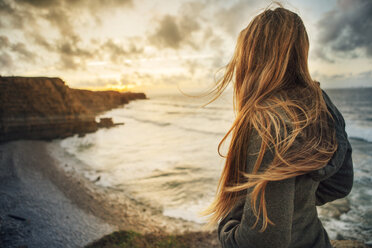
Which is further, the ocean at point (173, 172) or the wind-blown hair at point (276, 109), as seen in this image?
the ocean at point (173, 172)

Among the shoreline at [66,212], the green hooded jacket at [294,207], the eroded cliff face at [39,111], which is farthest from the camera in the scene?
the eroded cliff face at [39,111]

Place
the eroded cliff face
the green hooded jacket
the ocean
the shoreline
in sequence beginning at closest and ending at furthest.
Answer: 1. the green hooded jacket
2. the shoreline
3. the ocean
4. the eroded cliff face

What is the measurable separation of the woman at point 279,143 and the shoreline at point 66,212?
3.52 meters

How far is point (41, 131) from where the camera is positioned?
15070 millimetres

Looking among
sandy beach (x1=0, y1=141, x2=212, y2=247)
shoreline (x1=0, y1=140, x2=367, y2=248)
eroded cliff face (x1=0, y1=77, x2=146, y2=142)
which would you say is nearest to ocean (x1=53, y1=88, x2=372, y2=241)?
shoreline (x1=0, y1=140, x2=367, y2=248)

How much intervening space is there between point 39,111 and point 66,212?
14011 millimetres

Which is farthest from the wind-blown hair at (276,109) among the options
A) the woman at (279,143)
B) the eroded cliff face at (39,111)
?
the eroded cliff face at (39,111)

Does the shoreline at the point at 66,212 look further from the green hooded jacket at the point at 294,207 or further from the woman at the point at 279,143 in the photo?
the woman at the point at 279,143

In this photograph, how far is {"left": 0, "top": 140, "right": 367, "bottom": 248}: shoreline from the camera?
14.1 feet

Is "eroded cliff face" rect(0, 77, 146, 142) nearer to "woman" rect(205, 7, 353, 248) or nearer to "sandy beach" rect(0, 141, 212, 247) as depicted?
"sandy beach" rect(0, 141, 212, 247)

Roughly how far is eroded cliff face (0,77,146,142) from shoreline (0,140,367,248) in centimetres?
656

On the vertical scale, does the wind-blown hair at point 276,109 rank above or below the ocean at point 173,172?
above

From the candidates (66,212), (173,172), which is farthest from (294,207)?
(173,172)

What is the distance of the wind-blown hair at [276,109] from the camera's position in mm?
818
